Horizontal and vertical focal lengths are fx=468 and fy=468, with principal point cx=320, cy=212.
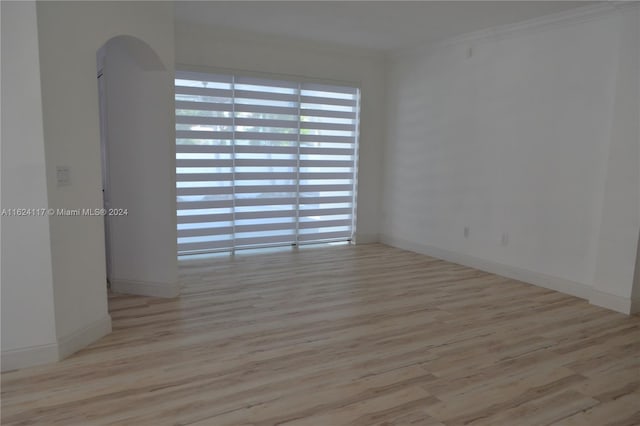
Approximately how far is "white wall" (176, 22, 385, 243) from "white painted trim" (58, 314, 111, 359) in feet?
10.7

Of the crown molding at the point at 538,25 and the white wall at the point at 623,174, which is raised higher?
the crown molding at the point at 538,25

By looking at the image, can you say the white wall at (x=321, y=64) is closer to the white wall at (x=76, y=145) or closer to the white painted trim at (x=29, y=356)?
the white wall at (x=76, y=145)

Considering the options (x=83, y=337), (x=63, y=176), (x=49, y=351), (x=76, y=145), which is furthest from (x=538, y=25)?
(x=49, y=351)

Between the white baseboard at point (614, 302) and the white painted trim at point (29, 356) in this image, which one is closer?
the white painted trim at point (29, 356)

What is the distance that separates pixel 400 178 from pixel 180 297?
3755mm

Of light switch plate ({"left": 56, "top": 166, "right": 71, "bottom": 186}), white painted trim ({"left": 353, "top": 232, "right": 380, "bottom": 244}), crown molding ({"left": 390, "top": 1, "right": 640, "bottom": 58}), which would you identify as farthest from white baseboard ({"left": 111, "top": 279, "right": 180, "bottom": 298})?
crown molding ({"left": 390, "top": 1, "right": 640, "bottom": 58})

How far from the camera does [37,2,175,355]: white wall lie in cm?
296

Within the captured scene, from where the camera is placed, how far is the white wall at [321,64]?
5.61 m

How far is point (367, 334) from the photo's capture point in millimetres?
3693

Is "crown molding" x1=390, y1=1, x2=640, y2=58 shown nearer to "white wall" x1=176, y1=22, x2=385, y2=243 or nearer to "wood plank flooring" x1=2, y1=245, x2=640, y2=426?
"white wall" x1=176, y1=22, x2=385, y2=243

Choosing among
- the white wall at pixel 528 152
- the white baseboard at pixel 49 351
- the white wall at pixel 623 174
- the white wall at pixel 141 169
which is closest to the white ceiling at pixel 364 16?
the white wall at pixel 528 152

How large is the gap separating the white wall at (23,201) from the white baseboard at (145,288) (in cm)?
136

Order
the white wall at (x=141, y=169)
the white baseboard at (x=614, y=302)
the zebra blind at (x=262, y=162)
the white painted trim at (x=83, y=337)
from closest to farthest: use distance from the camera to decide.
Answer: the white painted trim at (x=83, y=337)
the white wall at (x=141, y=169)
the white baseboard at (x=614, y=302)
the zebra blind at (x=262, y=162)

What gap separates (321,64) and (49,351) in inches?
190
